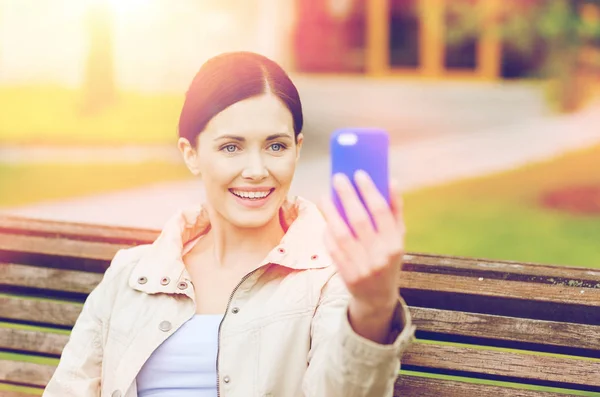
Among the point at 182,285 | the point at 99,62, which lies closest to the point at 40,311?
the point at 182,285

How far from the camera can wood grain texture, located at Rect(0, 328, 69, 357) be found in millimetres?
2969

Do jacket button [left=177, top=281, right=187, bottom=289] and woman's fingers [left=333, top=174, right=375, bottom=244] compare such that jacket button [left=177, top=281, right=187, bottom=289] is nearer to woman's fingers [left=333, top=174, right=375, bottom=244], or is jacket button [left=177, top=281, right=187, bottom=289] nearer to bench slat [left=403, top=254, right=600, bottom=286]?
bench slat [left=403, top=254, right=600, bottom=286]

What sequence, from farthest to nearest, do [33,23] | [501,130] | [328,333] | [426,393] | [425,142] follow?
[33,23] < [501,130] < [425,142] < [426,393] < [328,333]

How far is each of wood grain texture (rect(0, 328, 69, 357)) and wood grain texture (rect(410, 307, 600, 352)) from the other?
1.20 m

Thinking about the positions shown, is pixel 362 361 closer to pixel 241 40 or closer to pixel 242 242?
pixel 242 242

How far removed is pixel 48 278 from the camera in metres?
3.04

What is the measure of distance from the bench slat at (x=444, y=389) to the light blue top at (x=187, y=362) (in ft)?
1.87

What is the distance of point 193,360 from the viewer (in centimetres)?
238

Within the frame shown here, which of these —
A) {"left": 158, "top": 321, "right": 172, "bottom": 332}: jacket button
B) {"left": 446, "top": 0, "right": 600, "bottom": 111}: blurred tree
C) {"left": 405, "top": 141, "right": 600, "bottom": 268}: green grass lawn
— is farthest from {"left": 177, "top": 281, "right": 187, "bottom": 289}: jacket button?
{"left": 446, "top": 0, "right": 600, "bottom": 111}: blurred tree

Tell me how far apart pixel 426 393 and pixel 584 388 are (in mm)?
438

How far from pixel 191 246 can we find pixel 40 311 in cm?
70

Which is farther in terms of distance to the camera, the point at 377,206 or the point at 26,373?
the point at 26,373

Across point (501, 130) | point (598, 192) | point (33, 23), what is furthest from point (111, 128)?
point (598, 192)

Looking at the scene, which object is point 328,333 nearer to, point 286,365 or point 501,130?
point 286,365
